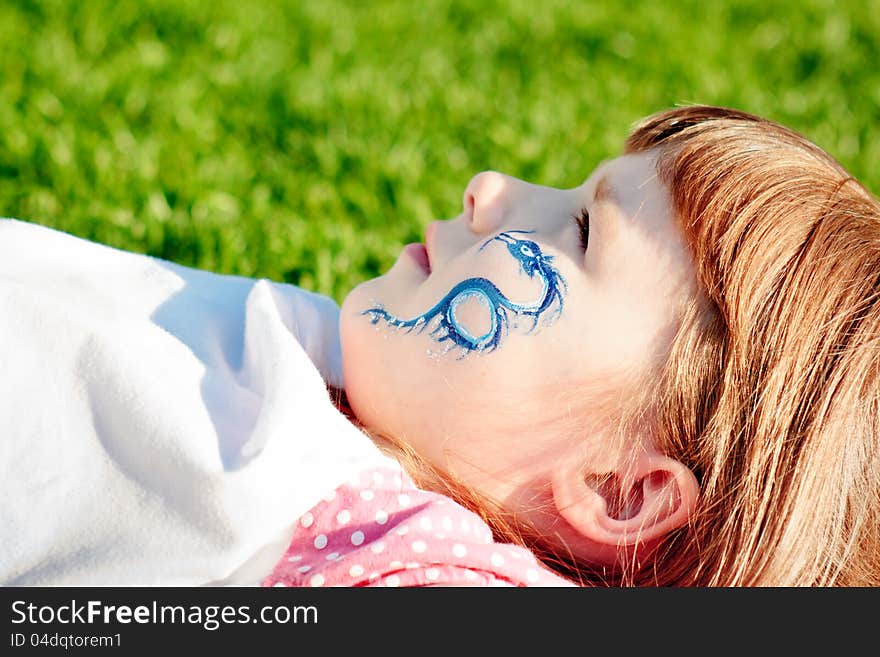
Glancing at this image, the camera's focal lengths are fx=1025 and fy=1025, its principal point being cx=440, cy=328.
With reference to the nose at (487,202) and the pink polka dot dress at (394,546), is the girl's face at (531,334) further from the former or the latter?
the pink polka dot dress at (394,546)

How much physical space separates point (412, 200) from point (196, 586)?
2.10 metres

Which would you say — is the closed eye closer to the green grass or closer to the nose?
the nose

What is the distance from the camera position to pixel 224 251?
3.26 meters

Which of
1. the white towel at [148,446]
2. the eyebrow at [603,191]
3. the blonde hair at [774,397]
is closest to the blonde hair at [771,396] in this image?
the blonde hair at [774,397]

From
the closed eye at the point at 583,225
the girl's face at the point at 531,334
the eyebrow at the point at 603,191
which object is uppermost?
the eyebrow at the point at 603,191

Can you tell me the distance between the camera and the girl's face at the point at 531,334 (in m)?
2.12

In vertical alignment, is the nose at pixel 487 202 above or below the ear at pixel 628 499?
above

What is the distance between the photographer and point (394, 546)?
6.29ft

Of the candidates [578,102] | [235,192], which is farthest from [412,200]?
[578,102]

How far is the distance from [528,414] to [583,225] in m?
0.44

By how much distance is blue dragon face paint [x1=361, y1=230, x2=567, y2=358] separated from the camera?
215 cm

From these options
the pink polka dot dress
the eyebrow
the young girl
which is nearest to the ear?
the young girl

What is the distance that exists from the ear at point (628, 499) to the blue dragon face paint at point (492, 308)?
0.32 m

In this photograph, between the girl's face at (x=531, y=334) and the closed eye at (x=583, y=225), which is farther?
the closed eye at (x=583, y=225)
